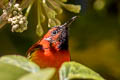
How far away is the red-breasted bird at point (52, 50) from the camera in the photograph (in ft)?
5.90

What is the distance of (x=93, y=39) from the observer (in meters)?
3.84

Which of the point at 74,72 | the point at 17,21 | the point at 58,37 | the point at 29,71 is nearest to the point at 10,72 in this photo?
the point at 29,71

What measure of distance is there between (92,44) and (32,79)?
3.14 meters

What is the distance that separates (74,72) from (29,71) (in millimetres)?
119

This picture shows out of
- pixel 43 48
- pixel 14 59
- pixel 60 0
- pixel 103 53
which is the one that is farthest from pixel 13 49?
pixel 14 59

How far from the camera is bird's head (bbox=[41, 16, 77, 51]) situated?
84.7 inches

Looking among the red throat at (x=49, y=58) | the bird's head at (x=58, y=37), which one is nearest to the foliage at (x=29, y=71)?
the red throat at (x=49, y=58)

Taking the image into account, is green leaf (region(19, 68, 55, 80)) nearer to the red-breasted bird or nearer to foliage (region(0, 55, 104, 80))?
foliage (region(0, 55, 104, 80))

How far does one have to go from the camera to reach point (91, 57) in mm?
3768

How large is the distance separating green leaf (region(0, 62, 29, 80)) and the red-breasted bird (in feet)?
3.29

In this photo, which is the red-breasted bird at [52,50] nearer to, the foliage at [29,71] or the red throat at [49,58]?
the red throat at [49,58]

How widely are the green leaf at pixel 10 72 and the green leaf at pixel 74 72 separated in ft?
0.29

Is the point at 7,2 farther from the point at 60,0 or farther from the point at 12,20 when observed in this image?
the point at 60,0

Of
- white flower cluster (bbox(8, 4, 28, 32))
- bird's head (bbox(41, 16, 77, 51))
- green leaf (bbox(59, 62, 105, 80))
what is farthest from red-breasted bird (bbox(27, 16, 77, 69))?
green leaf (bbox(59, 62, 105, 80))
